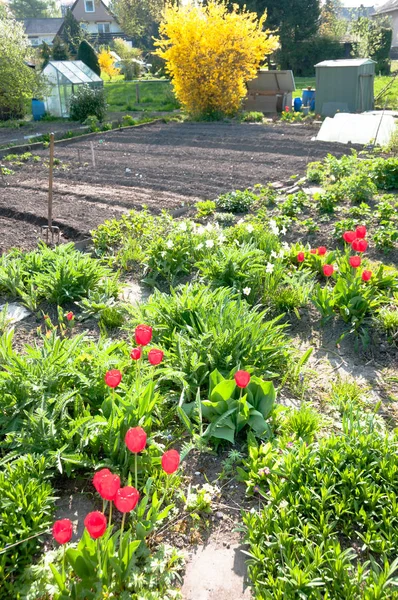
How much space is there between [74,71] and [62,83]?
893mm

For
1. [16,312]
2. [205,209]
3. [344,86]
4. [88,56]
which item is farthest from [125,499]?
[88,56]

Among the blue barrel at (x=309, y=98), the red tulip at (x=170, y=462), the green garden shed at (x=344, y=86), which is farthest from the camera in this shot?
the blue barrel at (x=309, y=98)

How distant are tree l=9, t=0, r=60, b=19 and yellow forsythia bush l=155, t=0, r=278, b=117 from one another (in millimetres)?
76762

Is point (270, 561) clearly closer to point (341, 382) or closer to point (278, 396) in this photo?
point (278, 396)

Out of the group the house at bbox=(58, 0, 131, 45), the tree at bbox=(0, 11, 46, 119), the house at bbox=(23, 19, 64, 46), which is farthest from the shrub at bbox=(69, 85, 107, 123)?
the house at bbox=(23, 19, 64, 46)

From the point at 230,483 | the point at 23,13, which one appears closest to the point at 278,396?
the point at 230,483

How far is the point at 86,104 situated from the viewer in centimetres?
1812

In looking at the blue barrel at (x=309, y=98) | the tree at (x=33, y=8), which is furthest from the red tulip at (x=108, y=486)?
the tree at (x=33, y=8)

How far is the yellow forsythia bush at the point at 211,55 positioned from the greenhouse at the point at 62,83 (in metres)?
3.99

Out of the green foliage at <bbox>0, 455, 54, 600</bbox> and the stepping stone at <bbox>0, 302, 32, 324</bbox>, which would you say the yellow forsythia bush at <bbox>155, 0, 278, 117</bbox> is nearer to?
the stepping stone at <bbox>0, 302, 32, 324</bbox>

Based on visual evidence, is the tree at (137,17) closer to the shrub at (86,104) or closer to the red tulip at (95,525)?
the shrub at (86,104)

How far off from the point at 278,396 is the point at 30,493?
5.36 ft

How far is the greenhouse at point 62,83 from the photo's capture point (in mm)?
19406

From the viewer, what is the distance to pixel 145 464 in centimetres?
261
